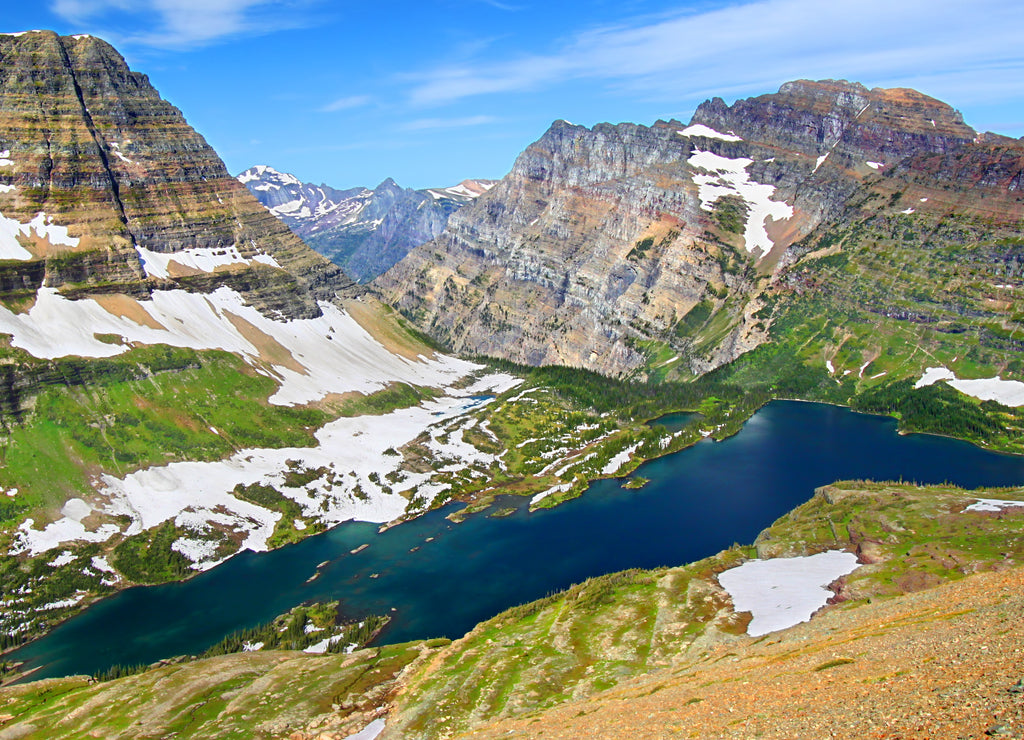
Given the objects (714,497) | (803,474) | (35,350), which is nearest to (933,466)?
(803,474)

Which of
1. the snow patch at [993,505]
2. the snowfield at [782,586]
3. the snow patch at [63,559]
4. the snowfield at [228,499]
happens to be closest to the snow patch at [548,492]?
the snowfield at [228,499]

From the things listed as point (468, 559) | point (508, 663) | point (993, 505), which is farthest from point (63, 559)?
point (993, 505)

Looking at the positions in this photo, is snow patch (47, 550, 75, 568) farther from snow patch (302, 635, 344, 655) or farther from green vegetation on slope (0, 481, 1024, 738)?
snow patch (302, 635, 344, 655)

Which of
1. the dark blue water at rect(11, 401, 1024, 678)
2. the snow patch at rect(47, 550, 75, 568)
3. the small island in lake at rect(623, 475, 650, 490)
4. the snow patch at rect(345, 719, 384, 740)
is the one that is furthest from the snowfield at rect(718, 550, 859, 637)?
the snow patch at rect(47, 550, 75, 568)

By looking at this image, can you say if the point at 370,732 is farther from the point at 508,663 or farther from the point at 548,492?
the point at 548,492

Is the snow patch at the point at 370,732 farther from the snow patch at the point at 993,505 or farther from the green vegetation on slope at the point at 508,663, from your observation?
the snow patch at the point at 993,505

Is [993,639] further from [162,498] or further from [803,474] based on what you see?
[162,498]
